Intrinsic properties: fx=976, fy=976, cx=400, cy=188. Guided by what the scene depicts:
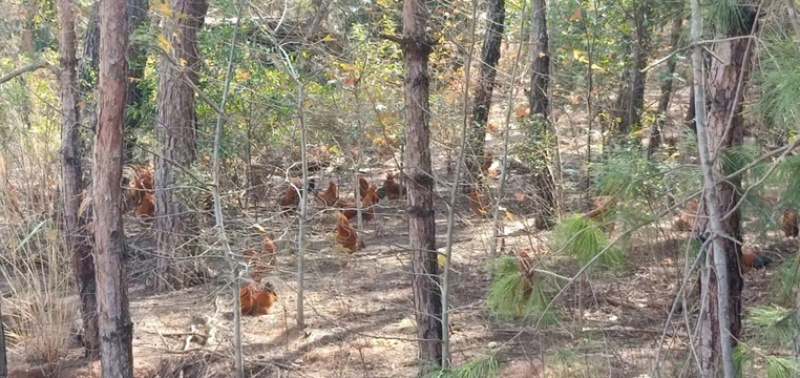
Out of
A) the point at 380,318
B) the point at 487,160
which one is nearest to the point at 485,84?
the point at 487,160

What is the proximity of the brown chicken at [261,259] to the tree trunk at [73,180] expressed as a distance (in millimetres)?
1314

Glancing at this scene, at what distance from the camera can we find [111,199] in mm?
6395

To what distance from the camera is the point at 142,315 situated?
9219mm

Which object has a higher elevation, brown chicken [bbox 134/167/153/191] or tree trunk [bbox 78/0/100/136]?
tree trunk [bbox 78/0/100/136]

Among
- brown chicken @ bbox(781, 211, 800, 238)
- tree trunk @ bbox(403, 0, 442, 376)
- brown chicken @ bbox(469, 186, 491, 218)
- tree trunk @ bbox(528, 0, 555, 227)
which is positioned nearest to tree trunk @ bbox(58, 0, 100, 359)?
tree trunk @ bbox(403, 0, 442, 376)

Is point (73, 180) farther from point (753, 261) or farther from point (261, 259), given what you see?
point (753, 261)

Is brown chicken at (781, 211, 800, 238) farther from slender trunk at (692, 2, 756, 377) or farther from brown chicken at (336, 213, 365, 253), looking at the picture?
brown chicken at (336, 213, 365, 253)

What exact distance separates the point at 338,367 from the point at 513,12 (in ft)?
17.5

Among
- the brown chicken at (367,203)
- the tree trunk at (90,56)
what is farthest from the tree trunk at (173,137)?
the brown chicken at (367,203)

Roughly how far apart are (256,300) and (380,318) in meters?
1.17

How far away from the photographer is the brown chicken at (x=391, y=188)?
12500 millimetres

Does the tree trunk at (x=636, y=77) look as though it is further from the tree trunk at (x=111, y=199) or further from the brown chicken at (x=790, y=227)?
the tree trunk at (x=111, y=199)

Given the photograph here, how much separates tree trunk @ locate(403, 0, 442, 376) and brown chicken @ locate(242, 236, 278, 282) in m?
1.11

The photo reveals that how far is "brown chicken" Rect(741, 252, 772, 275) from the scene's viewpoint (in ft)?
30.0
